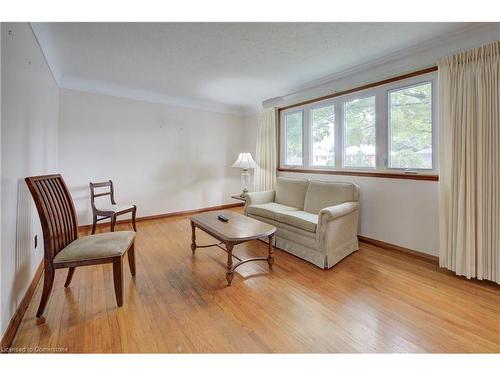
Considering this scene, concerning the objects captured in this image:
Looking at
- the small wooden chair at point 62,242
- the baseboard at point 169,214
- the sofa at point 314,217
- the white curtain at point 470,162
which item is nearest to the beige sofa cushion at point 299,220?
the sofa at point 314,217

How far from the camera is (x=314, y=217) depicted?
2.83 m

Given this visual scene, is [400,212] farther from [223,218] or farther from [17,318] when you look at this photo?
[17,318]

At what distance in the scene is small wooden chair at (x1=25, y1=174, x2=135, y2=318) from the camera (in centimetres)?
164

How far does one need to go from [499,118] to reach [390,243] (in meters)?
1.64

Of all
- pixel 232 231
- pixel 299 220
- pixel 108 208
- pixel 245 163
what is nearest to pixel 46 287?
pixel 232 231

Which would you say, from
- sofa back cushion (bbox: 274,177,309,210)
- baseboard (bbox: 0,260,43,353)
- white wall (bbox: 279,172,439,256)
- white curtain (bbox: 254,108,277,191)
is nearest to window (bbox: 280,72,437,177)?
white wall (bbox: 279,172,439,256)

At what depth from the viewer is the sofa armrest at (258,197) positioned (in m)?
3.57

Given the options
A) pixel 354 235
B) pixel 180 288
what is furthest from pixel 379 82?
pixel 180 288

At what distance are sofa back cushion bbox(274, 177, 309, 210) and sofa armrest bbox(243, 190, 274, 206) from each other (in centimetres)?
11

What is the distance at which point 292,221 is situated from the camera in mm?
2785

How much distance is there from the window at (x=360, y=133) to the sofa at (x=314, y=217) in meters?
0.52

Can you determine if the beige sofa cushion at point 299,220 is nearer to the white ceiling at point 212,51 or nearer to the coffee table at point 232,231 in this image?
the coffee table at point 232,231

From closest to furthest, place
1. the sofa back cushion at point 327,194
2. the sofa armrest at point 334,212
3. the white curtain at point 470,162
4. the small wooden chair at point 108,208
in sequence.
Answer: the white curtain at point 470,162, the sofa armrest at point 334,212, the sofa back cushion at point 327,194, the small wooden chair at point 108,208
